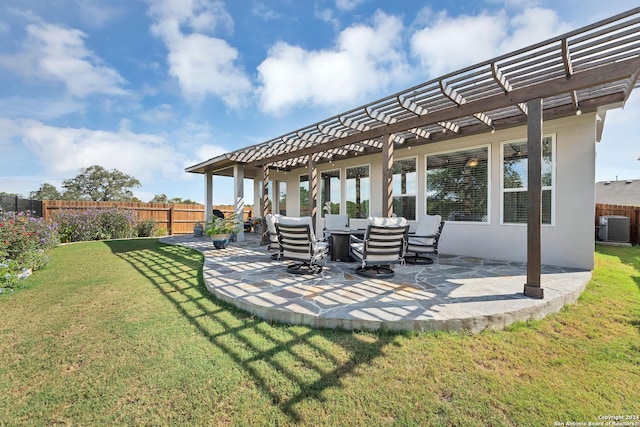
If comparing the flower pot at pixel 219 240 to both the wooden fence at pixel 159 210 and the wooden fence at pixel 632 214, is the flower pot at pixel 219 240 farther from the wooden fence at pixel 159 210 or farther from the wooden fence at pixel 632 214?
the wooden fence at pixel 632 214

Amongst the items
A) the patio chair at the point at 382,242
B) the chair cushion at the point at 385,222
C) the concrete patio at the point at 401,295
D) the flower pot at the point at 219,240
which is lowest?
the concrete patio at the point at 401,295

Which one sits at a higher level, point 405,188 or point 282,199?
point 405,188

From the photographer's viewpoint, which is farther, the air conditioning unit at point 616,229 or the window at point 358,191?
the air conditioning unit at point 616,229

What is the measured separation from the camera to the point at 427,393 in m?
1.95

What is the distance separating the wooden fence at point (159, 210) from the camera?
39.1ft

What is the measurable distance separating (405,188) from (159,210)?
13.0 metres

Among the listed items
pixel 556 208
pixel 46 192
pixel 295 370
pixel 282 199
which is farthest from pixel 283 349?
pixel 46 192

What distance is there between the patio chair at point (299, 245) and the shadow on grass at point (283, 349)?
4.92ft

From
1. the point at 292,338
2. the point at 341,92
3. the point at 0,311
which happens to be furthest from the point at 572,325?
the point at 341,92

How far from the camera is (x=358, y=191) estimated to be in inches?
366

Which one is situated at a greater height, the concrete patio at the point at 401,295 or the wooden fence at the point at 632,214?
the wooden fence at the point at 632,214

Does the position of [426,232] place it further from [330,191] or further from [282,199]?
[282,199]

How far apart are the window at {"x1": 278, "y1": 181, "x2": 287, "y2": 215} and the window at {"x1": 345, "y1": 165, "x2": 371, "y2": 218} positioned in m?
3.90

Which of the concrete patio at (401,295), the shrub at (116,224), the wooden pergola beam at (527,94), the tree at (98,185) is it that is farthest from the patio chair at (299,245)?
the tree at (98,185)
